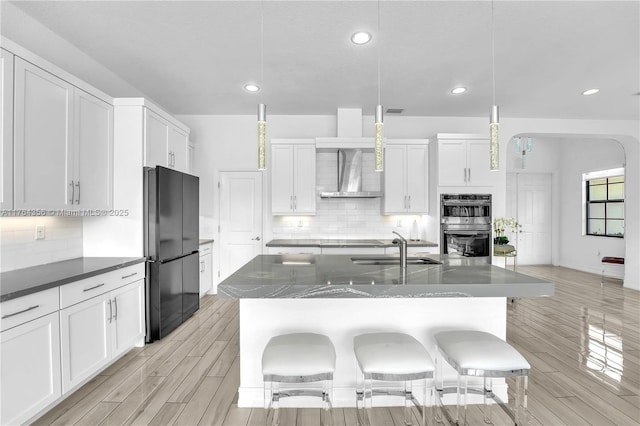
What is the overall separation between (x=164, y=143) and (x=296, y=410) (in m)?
3.02

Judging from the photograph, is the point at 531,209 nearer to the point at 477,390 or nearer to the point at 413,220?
the point at 413,220

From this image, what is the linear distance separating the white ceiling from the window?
2.74 m

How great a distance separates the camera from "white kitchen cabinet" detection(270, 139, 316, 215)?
4926 millimetres

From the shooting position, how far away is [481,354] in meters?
1.76

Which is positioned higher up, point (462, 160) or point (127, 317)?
point (462, 160)

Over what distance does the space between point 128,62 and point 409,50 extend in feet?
9.45

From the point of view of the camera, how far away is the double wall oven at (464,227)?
4773 millimetres

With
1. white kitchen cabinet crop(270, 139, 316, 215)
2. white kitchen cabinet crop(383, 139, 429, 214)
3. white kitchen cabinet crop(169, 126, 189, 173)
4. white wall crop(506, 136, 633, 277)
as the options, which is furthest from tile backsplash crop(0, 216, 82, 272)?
white wall crop(506, 136, 633, 277)

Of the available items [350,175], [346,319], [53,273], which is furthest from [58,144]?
[350,175]

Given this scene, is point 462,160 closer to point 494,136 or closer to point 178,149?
point 494,136

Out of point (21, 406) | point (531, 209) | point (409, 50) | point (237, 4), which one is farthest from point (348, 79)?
point (531, 209)

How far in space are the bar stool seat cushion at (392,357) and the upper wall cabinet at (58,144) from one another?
7.94 ft

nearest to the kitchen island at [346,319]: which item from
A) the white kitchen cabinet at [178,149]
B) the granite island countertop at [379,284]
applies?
the granite island countertop at [379,284]

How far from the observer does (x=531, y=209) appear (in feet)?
26.0
